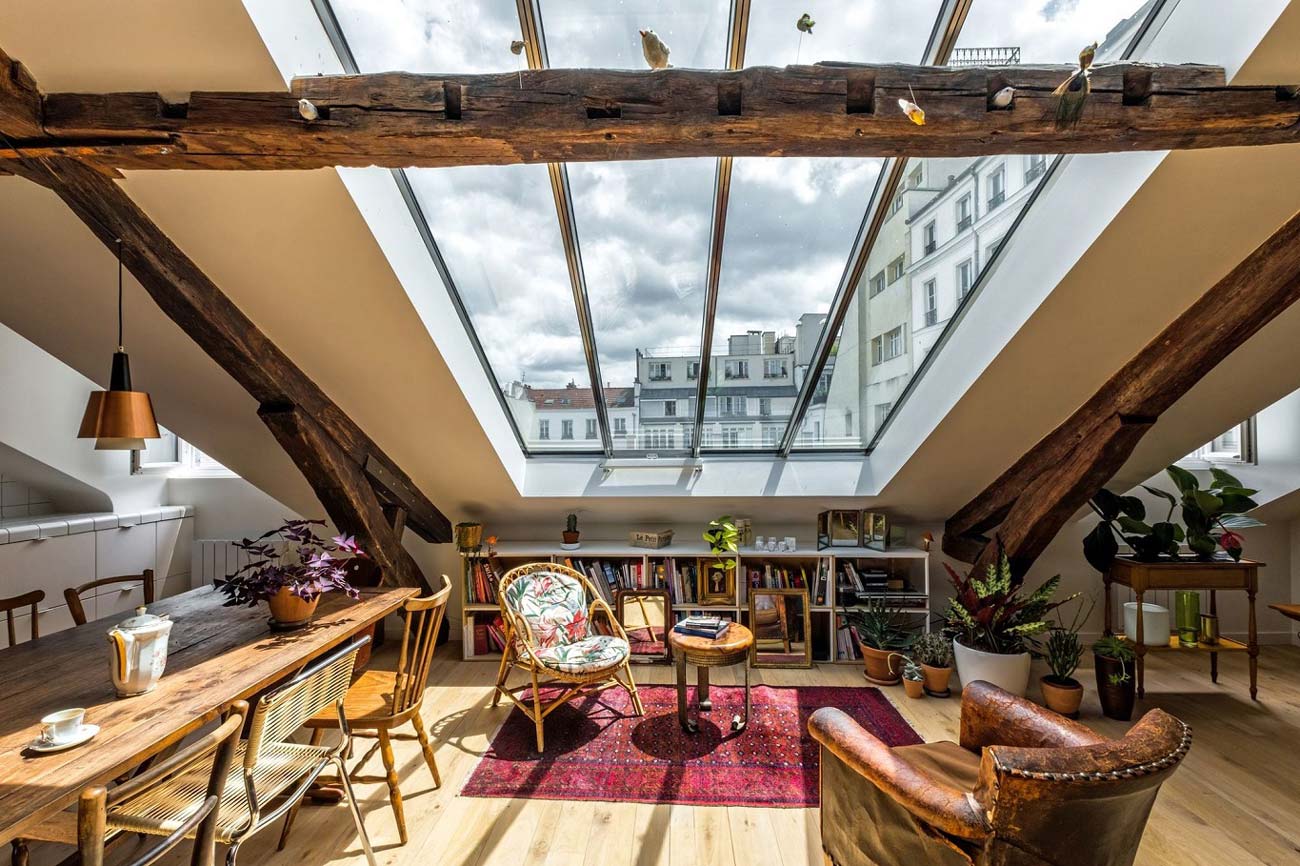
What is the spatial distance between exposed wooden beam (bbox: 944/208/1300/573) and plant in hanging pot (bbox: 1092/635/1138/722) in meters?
0.65

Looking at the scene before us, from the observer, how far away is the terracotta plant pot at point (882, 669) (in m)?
3.95

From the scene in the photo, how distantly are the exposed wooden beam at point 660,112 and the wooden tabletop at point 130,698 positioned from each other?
1623mm

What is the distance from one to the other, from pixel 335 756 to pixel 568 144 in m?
2.09

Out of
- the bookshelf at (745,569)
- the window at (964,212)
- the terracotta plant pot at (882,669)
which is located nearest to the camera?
the window at (964,212)

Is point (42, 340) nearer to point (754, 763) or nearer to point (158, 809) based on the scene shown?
point (158, 809)

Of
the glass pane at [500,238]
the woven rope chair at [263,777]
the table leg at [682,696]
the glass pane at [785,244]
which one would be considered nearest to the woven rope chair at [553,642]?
the table leg at [682,696]

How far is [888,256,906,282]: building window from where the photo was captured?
3.03m

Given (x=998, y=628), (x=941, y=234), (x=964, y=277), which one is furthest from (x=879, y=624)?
(x=941, y=234)

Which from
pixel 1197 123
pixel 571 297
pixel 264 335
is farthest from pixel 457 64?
pixel 1197 123

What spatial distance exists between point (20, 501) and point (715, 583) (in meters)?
4.95

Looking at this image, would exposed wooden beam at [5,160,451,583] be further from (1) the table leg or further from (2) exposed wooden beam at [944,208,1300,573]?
(2) exposed wooden beam at [944,208,1300,573]

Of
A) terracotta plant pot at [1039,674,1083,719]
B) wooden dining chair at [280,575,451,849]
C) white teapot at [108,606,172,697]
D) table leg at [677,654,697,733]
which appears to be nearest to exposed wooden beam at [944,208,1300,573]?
terracotta plant pot at [1039,674,1083,719]

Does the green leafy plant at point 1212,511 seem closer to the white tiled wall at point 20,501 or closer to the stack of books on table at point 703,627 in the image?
the stack of books on table at point 703,627

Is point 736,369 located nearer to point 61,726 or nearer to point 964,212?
point 964,212
